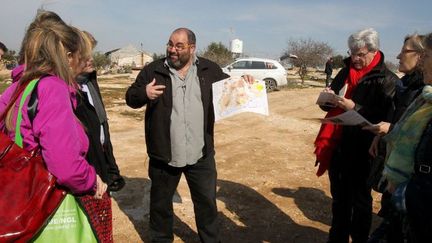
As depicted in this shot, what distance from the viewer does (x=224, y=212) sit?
4.97 meters

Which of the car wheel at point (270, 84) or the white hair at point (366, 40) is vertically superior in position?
the white hair at point (366, 40)

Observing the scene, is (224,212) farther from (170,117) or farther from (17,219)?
(17,219)

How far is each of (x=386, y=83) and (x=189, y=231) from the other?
2511mm

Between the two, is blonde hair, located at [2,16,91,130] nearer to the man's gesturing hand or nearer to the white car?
the man's gesturing hand

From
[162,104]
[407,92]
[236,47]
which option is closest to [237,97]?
[162,104]

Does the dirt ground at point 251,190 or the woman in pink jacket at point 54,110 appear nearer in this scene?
the woman in pink jacket at point 54,110

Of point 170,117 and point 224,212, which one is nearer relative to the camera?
point 170,117

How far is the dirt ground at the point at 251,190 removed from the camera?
4.51 metres

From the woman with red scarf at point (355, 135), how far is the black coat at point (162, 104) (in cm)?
105

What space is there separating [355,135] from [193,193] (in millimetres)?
1563

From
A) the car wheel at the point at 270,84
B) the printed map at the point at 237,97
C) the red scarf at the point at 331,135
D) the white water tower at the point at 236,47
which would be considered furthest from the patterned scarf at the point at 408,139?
the white water tower at the point at 236,47

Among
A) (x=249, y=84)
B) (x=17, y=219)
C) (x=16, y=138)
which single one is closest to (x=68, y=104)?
(x=16, y=138)

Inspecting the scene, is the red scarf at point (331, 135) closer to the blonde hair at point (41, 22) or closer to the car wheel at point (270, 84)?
the blonde hair at point (41, 22)

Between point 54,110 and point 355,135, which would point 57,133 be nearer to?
point 54,110
